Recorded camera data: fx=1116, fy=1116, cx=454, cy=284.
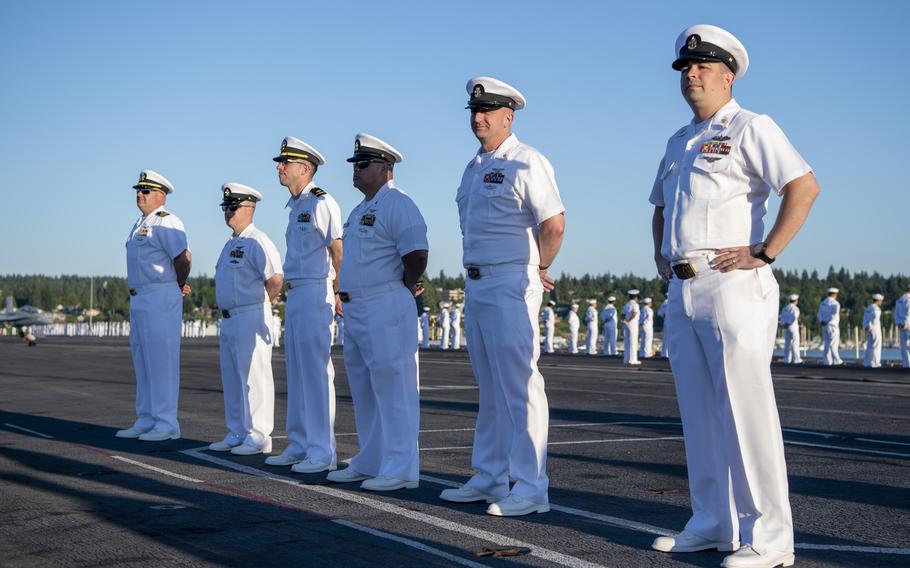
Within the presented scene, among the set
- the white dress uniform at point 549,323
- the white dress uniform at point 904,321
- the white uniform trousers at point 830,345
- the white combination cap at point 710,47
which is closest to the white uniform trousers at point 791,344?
the white uniform trousers at point 830,345

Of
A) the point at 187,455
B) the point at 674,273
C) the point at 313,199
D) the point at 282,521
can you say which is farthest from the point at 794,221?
the point at 187,455

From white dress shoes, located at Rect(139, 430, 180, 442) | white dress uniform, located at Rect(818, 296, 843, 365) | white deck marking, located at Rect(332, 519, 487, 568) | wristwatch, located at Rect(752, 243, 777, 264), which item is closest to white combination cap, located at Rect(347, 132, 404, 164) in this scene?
white deck marking, located at Rect(332, 519, 487, 568)

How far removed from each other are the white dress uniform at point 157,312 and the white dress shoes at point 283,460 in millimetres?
2454

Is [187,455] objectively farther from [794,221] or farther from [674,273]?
[794,221]

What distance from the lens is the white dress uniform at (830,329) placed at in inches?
1421

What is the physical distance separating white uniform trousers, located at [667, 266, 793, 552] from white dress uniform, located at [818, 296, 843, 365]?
3233cm

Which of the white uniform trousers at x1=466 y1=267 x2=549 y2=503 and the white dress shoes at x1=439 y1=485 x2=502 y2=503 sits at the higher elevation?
the white uniform trousers at x1=466 y1=267 x2=549 y2=503

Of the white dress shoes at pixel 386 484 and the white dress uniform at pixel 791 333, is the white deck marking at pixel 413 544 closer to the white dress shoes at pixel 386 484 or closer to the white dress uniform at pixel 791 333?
the white dress shoes at pixel 386 484

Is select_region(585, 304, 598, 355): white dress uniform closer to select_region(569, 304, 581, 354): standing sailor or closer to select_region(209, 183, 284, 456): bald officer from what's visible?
select_region(569, 304, 581, 354): standing sailor

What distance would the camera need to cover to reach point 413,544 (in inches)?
221

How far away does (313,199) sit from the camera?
9.12 metres

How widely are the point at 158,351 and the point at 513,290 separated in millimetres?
5735

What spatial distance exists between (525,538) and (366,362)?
2620mm

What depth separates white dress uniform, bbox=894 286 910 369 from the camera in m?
32.4
